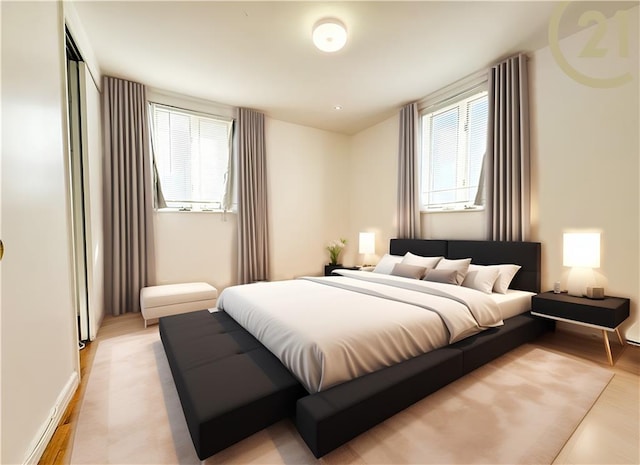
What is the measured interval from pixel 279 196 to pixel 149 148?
78.2 inches

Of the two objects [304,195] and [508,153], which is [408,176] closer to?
[508,153]

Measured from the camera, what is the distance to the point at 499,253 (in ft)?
10.3

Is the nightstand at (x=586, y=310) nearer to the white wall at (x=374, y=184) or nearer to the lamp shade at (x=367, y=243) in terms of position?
the white wall at (x=374, y=184)

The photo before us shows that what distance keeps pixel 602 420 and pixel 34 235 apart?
127 inches

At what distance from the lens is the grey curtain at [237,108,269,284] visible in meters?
4.36

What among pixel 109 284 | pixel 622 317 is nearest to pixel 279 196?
pixel 109 284

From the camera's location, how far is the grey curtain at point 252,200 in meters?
4.36

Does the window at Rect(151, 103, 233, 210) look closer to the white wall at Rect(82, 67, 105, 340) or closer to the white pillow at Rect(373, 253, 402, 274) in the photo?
the white wall at Rect(82, 67, 105, 340)

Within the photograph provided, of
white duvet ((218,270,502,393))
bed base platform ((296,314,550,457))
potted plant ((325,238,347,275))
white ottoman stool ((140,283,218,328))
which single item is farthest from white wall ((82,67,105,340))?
potted plant ((325,238,347,275))

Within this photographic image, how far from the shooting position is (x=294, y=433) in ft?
4.90

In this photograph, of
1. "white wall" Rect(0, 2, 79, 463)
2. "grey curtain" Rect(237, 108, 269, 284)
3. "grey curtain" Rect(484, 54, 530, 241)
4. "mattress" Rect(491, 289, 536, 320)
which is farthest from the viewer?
"grey curtain" Rect(237, 108, 269, 284)

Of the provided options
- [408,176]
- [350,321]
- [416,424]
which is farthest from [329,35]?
[416,424]

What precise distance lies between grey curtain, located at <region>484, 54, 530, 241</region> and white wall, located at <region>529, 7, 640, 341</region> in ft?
0.40

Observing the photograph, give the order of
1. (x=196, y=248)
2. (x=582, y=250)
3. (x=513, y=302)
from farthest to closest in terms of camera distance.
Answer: (x=196, y=248), (x=513, y=302), (x=582, y=250)
